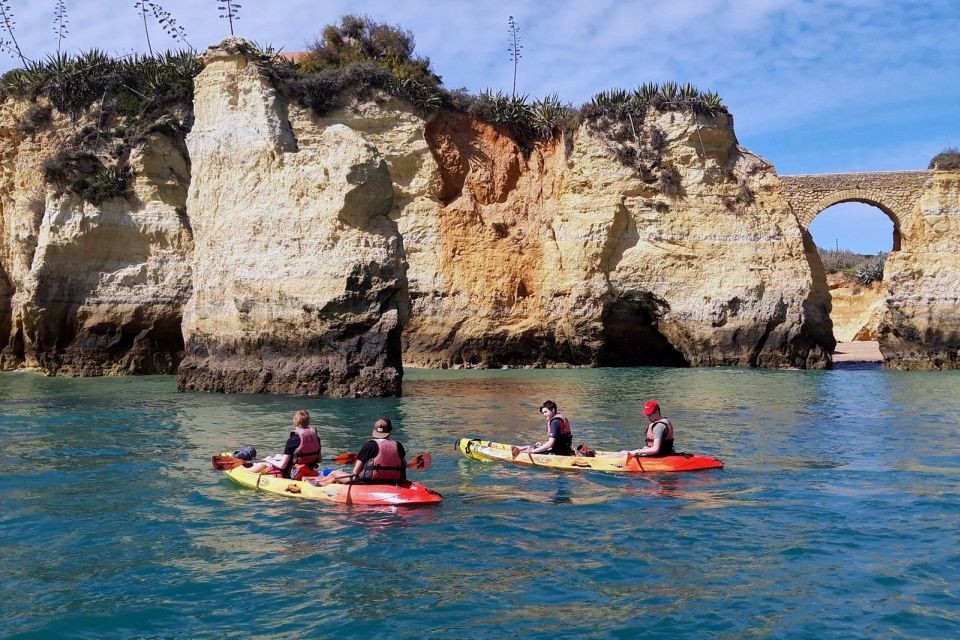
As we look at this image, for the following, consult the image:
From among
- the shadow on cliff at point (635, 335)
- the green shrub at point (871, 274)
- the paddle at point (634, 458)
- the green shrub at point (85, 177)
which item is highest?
the green shrub at point (871, 274)

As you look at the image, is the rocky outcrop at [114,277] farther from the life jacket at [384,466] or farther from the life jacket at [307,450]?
the life jacket at [384,466]

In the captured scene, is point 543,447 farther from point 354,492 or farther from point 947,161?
point 947,161

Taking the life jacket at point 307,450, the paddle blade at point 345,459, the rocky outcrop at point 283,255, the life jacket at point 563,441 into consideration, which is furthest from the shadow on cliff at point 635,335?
the life jacket at point 307,450

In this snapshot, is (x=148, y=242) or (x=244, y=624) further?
(x=148, y=242)

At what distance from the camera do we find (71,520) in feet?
31.4

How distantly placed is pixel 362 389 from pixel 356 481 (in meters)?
8.80

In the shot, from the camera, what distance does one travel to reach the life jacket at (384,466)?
10.5 metres

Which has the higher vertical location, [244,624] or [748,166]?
[748,166]

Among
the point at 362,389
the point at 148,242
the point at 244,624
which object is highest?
the point at 148,242

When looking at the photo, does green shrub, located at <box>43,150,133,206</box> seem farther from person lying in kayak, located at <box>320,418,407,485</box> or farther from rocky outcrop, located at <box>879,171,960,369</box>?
rocky outcrop, located at <box>879,171,960,369</box>

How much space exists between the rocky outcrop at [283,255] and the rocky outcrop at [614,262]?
10.2m

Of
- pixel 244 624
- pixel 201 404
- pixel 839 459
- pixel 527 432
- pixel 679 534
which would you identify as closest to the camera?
pixel 244 624

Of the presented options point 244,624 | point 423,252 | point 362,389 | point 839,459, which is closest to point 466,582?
point 244,624

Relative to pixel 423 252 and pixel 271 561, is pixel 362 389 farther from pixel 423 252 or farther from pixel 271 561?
pixel 423 252
